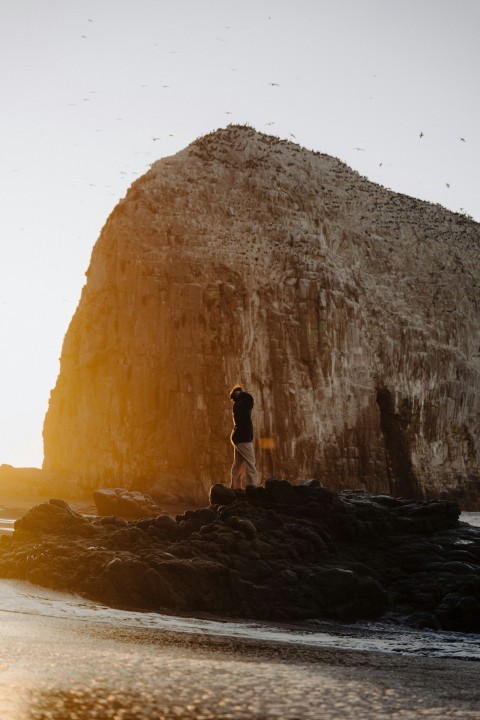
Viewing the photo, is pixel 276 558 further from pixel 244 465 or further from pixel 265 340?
pixel 265 340

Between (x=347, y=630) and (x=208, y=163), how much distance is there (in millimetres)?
44765

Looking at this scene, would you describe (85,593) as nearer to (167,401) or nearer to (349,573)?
(349,573)

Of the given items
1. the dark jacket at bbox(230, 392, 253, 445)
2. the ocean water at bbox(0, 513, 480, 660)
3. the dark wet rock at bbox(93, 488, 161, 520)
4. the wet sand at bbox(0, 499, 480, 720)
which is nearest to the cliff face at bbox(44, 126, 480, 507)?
the dark wet rock at bbox(93, 488, 161, 520)

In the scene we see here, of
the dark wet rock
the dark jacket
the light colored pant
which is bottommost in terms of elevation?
the dark wet rock

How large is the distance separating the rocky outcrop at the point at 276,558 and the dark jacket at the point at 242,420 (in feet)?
6.77

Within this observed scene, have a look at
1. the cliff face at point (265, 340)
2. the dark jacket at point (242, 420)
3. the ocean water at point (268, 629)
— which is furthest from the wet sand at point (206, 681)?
the cliff face at point (265, 340)

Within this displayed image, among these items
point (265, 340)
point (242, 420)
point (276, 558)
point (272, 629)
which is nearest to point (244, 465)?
point (242, 420)

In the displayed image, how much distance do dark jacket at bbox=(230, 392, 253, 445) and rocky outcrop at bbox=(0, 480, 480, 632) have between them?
81.3 inches

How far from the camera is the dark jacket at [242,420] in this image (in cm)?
1536

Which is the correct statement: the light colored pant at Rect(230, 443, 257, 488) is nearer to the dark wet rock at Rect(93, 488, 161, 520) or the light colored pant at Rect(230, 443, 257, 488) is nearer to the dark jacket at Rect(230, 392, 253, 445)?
the dark jacket at Rect(230, 392, 253, 445)

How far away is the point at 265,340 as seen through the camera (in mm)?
44656

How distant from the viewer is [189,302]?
4372cm

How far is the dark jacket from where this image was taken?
605 inches

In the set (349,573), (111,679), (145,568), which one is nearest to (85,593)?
(145,568)
